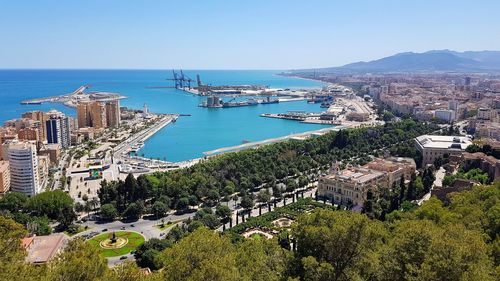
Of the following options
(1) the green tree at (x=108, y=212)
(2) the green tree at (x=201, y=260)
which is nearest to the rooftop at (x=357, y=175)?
(1) the green tree at (x=108, y=212)

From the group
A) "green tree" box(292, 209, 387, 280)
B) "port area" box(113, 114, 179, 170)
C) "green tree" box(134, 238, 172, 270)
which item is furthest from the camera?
"port area" box(113, 114, 179, 170)

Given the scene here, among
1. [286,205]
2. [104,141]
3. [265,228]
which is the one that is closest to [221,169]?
[286,205]

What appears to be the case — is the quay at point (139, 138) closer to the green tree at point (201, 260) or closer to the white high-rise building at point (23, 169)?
the white high-rise building at point (23, 169)

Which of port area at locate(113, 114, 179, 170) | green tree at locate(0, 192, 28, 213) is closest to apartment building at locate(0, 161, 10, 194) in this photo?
green tree at locate(0, 192, 28, 213)

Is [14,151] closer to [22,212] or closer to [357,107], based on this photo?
[22,212]

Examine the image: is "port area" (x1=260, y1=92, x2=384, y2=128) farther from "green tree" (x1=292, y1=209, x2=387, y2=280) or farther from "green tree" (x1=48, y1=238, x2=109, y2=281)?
"green tree" (x1=48, y1=238, x2=109, y2=281)

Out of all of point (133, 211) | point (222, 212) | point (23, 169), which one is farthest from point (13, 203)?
point (222, 212)

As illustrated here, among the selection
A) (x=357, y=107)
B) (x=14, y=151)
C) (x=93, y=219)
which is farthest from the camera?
(x=357, y=107)
